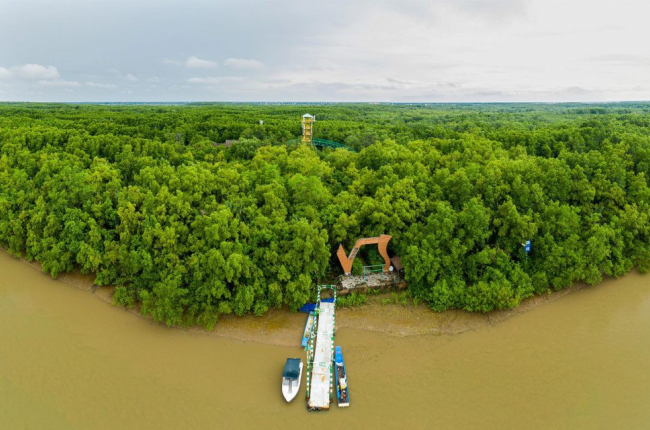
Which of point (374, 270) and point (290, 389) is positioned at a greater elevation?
point (374, 270)

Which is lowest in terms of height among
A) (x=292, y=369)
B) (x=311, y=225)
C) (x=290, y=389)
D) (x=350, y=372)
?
(x=350, y=372)

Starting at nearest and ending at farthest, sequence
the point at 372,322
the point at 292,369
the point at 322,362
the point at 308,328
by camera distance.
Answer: the point at 292,369, the point at 322,362, the point at 308,328, the point at 372,322

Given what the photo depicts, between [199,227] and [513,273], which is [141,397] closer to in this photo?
[199,227]

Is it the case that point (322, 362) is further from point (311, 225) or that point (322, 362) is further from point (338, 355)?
point (311, 225)

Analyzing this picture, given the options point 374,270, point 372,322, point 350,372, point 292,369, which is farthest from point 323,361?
point 374,270

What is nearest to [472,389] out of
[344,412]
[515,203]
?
[344,412]

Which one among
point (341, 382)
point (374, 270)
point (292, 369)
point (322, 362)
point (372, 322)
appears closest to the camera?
point (341, 382)

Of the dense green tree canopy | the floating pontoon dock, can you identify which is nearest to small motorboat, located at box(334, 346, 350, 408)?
the floating pontoon dock

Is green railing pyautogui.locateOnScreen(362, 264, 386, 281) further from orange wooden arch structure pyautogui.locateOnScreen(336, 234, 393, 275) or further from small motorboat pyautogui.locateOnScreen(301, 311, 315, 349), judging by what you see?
small motorboat pyautogui.locateOnScreen(301, 311, 315, 349)
